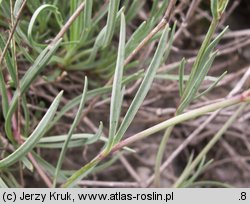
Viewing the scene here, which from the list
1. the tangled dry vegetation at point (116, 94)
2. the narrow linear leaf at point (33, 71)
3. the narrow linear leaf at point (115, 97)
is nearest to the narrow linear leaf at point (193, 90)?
the tangled dry vegetation at point (116, 94)

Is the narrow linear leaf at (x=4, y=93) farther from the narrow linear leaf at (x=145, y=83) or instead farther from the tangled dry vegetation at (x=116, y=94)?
the narrow linear leaf at (x=145, y=83)

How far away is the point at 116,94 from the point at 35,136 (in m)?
0.15

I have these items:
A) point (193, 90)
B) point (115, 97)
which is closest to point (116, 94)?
point (115, 97)

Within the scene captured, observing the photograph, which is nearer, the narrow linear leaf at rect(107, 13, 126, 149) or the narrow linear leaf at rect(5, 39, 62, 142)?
the narrow linear leaf at rect(107, 13, 126, 149)

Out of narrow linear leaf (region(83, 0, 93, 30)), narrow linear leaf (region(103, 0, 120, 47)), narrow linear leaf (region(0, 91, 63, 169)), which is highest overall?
narrow linear leaf (region(83, 0, 93, 30))

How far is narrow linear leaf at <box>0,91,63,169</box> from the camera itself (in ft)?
2.14

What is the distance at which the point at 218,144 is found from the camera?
1363mm

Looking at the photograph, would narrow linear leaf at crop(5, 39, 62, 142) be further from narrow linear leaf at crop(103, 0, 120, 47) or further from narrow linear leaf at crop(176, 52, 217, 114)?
narrow linear leaf at crop(176, 52, 217, 114)

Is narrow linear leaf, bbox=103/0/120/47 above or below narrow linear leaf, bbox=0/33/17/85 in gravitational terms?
above

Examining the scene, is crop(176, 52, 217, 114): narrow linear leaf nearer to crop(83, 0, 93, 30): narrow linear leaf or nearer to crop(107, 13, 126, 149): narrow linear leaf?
crop(107, 13, 126, 149): narrow linear leaf

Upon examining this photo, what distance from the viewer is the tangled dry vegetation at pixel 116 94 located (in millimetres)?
685

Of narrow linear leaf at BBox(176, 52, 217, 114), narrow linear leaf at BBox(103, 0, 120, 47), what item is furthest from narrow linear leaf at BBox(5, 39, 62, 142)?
narrow linear leaf at BBox(176, 52, 217, 114)

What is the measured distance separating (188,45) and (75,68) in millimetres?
490

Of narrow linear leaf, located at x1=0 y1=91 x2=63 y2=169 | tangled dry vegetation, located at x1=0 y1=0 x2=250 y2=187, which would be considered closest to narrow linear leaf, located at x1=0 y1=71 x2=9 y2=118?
tangled dry vegetation, located at x1=0 y1=0 x2=250 y2=187
